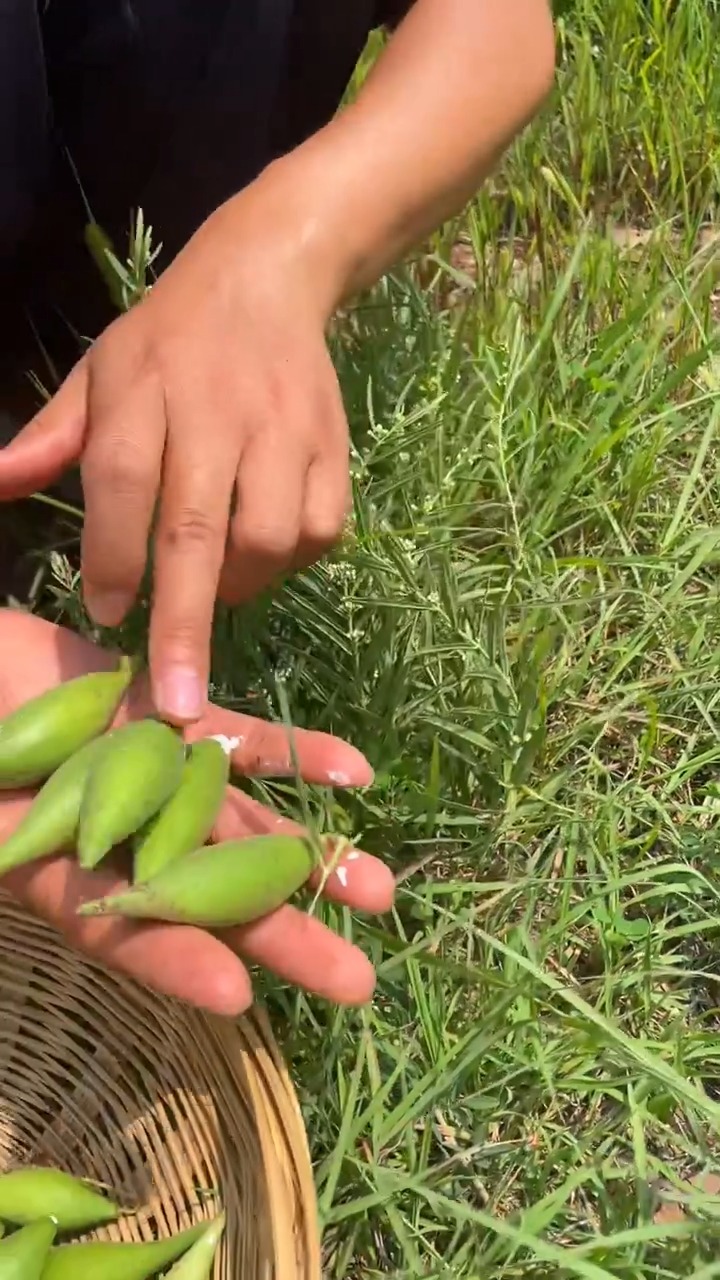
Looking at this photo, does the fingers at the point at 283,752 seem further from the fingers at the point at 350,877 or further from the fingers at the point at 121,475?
the fingers at the point at 121,475

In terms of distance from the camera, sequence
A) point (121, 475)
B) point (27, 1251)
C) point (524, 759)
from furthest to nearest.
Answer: point (524, 759) < point (27, 1251) < point (121, 475)

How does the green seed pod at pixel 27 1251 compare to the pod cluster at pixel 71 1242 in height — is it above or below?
above

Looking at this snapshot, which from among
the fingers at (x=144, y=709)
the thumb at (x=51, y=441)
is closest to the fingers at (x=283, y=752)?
the fingers at (x=144, y=709)

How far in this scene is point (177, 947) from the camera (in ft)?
2.73

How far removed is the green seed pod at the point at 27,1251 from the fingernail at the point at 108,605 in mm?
474

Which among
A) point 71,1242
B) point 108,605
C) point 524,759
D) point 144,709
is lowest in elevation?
point 71,1242

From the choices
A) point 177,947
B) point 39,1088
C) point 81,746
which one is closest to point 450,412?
point 81,746

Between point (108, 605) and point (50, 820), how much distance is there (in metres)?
0.16

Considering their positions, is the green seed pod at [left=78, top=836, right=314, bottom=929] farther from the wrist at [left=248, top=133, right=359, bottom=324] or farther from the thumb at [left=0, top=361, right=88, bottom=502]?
the wrist at [left=248, top=133, right=359, bottom=324]

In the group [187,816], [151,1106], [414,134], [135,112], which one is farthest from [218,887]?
[135,112]

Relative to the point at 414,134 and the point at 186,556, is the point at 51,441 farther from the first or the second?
the point at 414,134

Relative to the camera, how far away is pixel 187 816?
0.86m

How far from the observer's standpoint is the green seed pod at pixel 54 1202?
0.96 meters

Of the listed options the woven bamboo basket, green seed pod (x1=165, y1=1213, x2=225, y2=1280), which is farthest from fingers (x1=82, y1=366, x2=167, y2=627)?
green seed pod (x1=165, y1=1213, x2=225, y2=1280)
